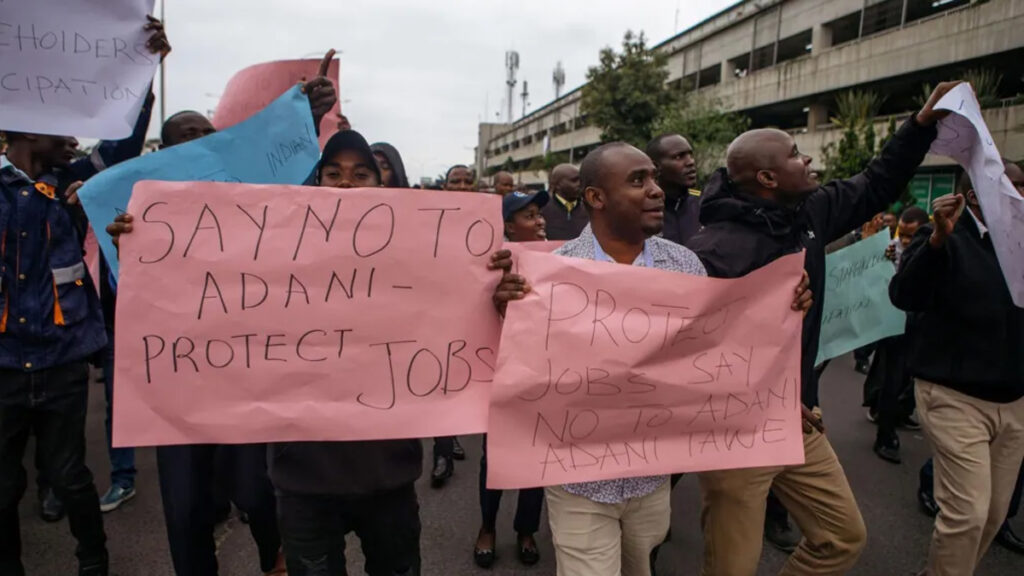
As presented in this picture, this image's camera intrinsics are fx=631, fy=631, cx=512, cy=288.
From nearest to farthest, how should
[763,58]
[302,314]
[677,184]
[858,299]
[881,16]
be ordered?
1. [302,314]
2. [858,299]
3. [677,184]
4. [881,16]
5. [763,58]

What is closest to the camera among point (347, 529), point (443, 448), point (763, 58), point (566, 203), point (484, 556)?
point (347, 529)

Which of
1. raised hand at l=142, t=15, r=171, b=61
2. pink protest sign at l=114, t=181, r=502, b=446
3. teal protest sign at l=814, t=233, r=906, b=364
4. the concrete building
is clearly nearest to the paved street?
teal protest sign at l=814, t=233, r=906, b=364

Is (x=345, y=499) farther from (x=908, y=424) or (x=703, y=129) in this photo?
(x=703, y=129)

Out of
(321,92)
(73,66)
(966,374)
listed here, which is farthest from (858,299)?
(73,66)

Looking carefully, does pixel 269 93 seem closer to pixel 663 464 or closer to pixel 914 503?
pixel 663 464

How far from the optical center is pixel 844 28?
24.7 metres

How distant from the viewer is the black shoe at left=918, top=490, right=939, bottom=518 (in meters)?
3.78

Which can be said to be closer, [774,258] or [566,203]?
[774,258]

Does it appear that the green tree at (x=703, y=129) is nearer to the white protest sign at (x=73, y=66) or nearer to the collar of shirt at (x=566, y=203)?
the collar of shirt at (x=566, y=203)

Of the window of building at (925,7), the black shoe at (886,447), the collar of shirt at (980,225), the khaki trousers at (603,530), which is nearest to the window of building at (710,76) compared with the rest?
the window of building at (925,7)

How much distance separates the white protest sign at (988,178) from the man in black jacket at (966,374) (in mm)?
297

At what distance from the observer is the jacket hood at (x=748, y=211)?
2.40 m

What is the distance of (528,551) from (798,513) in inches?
53.4

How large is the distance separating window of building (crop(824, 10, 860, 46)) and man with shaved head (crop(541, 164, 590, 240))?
23.1 metres
